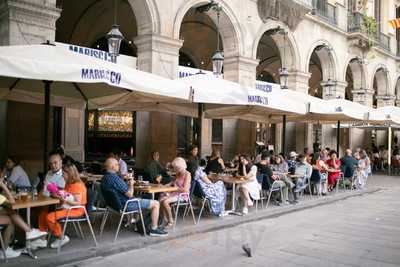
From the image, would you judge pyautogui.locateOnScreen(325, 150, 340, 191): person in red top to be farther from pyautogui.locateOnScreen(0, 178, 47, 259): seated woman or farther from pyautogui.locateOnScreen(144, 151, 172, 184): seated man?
pyautogui.locateOnScreen(0, 178, 47, 259): seated woman

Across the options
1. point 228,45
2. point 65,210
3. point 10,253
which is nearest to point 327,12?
point 228,45

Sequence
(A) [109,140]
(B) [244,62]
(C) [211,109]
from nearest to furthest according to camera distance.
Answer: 1. (C) [211,109]
2. (B) [244,62]
3. (A) [109,140]

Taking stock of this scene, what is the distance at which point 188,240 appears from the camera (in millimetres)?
6645

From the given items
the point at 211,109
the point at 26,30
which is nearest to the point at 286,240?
the point at 211,109

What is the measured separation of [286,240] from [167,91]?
314 centimetres

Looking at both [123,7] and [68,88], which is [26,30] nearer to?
[68,88]

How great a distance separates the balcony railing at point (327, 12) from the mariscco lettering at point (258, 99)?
10512mm

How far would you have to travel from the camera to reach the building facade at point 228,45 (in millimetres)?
10492

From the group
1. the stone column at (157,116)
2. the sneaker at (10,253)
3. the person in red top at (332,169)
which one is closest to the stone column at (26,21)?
the stone column at (157,116)

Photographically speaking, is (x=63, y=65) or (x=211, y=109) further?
(x=211, y=109)

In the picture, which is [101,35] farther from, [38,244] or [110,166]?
[38,244]

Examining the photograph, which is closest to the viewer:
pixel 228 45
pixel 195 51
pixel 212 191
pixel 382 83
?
pixel 212 191

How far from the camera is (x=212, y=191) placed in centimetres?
788

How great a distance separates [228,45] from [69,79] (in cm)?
935
